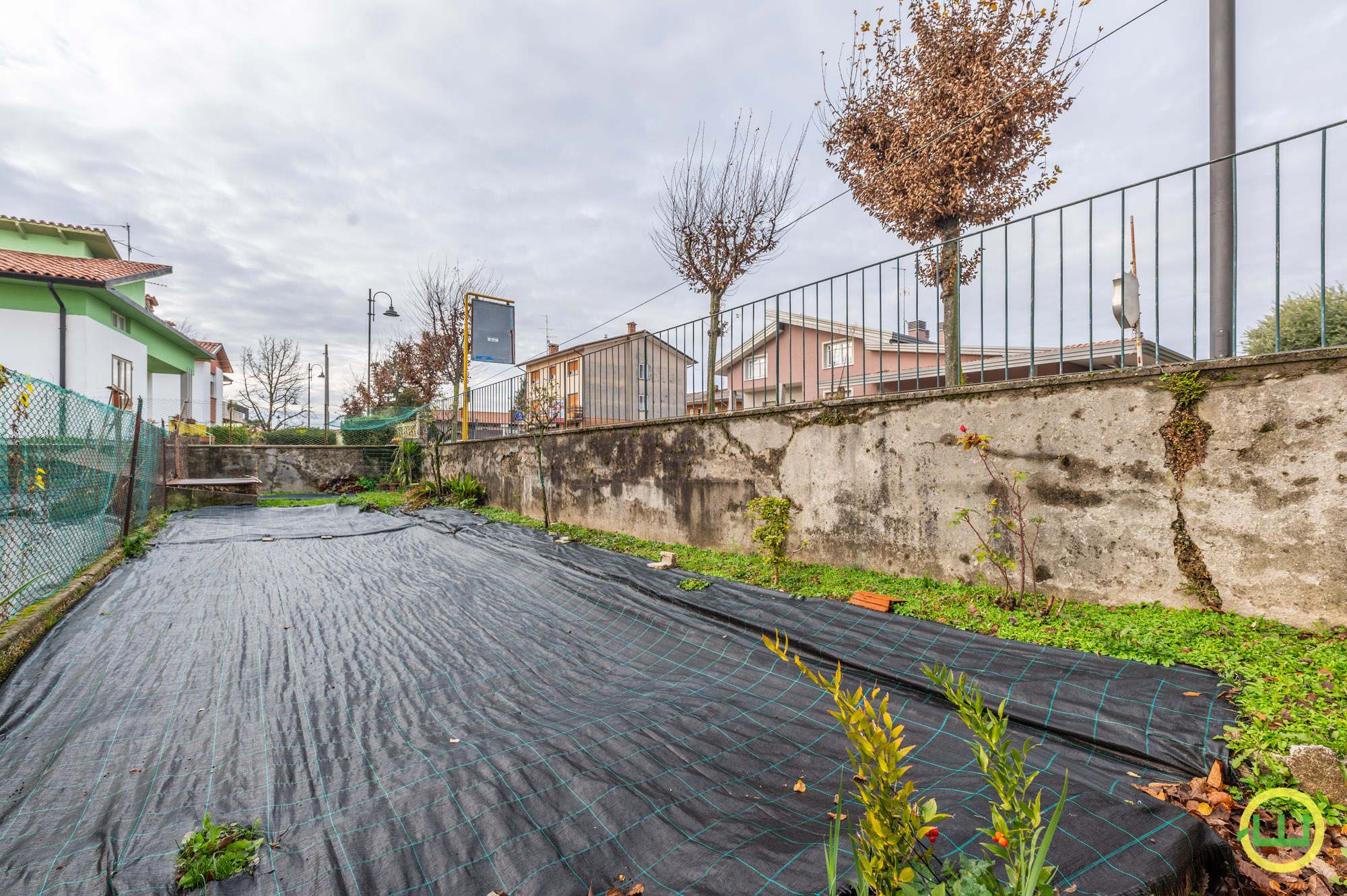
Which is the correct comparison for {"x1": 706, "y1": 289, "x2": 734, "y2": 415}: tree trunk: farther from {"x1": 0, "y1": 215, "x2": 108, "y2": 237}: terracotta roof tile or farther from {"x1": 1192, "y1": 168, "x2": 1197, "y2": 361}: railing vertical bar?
{"x1": 0, "y1": 215, "x2": 108, "y2": 237}: terracotta roof tile

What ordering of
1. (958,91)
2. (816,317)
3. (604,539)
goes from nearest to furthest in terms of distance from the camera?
(816,317) → (604,539) → (958,91)

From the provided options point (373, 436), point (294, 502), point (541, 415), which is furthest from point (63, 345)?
point (541, 415)

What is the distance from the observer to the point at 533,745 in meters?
2.11

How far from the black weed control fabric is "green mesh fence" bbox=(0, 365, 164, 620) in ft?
1.47

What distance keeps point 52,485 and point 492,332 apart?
26.9 ft

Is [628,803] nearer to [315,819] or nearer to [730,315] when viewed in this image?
[315,819]

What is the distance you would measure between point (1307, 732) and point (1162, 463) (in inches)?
53.0

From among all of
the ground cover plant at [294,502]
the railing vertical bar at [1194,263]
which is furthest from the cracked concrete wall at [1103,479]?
the ground cover plant at [294,502]

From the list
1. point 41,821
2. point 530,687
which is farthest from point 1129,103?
point 41,821

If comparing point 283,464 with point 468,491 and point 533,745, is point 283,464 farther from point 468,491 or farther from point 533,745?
point 533,745

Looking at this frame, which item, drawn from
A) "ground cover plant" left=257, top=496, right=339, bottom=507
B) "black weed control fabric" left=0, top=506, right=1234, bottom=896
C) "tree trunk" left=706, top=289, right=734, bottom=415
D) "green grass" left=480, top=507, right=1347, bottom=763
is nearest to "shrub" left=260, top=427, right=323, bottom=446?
"ground cover plant" left=257, top=496, right=339, bottom=507

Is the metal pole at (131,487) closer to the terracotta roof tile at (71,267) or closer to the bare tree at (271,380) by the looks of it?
the terracotta roof tile at (71,267)

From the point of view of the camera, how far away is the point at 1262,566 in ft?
8.39

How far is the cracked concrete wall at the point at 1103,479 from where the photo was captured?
2.47m
